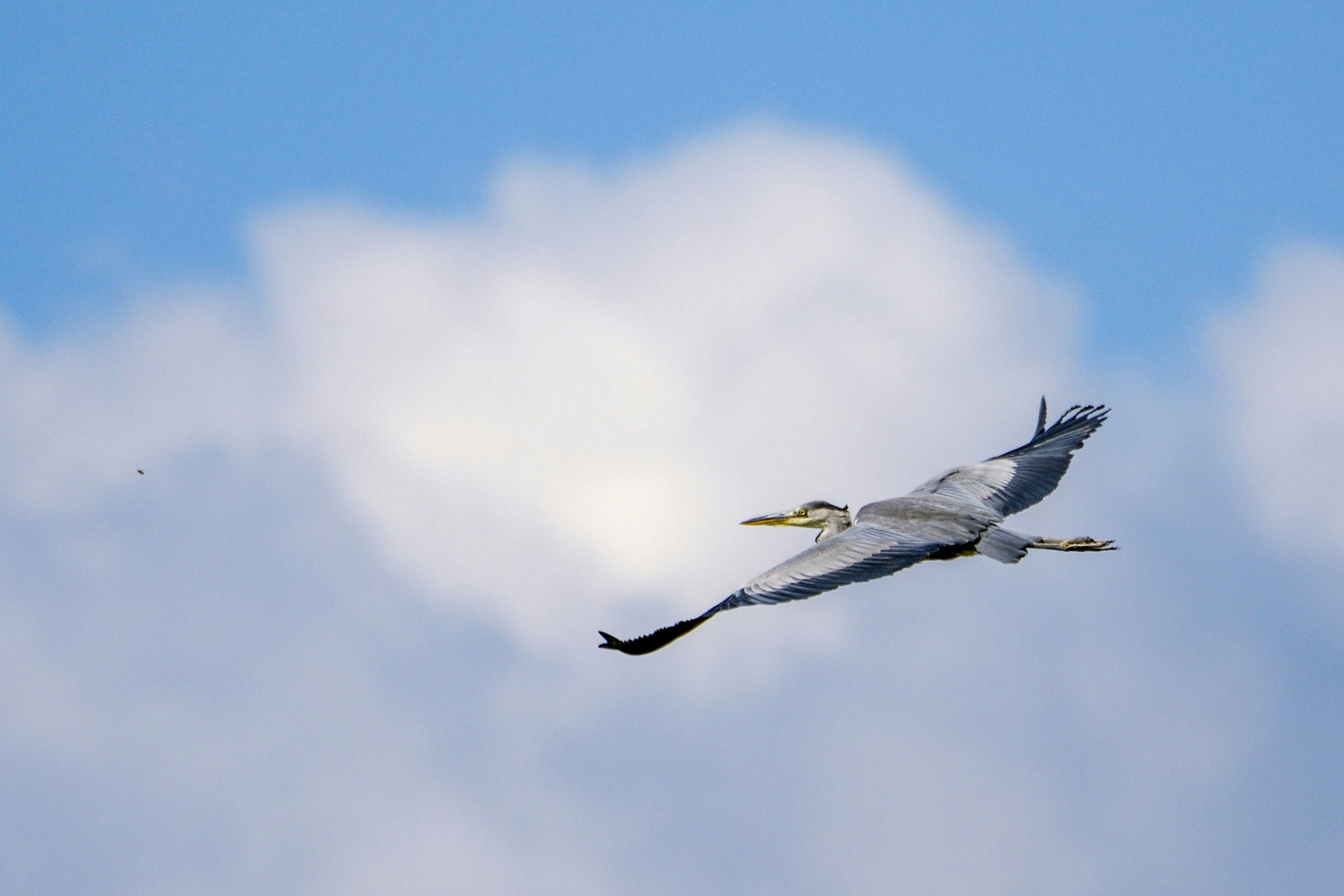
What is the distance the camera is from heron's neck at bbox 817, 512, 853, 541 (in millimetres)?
18578

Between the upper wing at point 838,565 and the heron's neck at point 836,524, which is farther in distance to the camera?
the heron's neck at point 836,524

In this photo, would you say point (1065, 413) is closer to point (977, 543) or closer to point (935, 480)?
point (935, 480)

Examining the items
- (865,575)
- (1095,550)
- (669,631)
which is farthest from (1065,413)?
(669,631)

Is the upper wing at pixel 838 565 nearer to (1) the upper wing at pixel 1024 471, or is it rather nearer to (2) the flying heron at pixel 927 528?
(2) the flying heron at pixel 927 528

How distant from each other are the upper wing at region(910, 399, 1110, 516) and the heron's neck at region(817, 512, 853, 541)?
1.18 m

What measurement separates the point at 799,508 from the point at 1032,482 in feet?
9.74

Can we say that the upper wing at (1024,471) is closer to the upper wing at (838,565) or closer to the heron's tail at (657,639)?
the upper wing at (838,565)

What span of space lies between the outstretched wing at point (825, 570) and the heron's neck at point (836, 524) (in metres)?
1.83

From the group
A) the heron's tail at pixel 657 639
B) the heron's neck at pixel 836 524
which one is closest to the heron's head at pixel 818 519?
the heron's neck at pixel 836 524

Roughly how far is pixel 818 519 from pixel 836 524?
17.6 inches

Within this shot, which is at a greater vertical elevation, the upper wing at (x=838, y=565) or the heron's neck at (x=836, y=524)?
the heron's neck at (x=836, y=524)

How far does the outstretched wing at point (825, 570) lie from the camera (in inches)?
520

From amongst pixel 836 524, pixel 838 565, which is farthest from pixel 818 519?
pixel 838 565

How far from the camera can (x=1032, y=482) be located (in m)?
19.5
